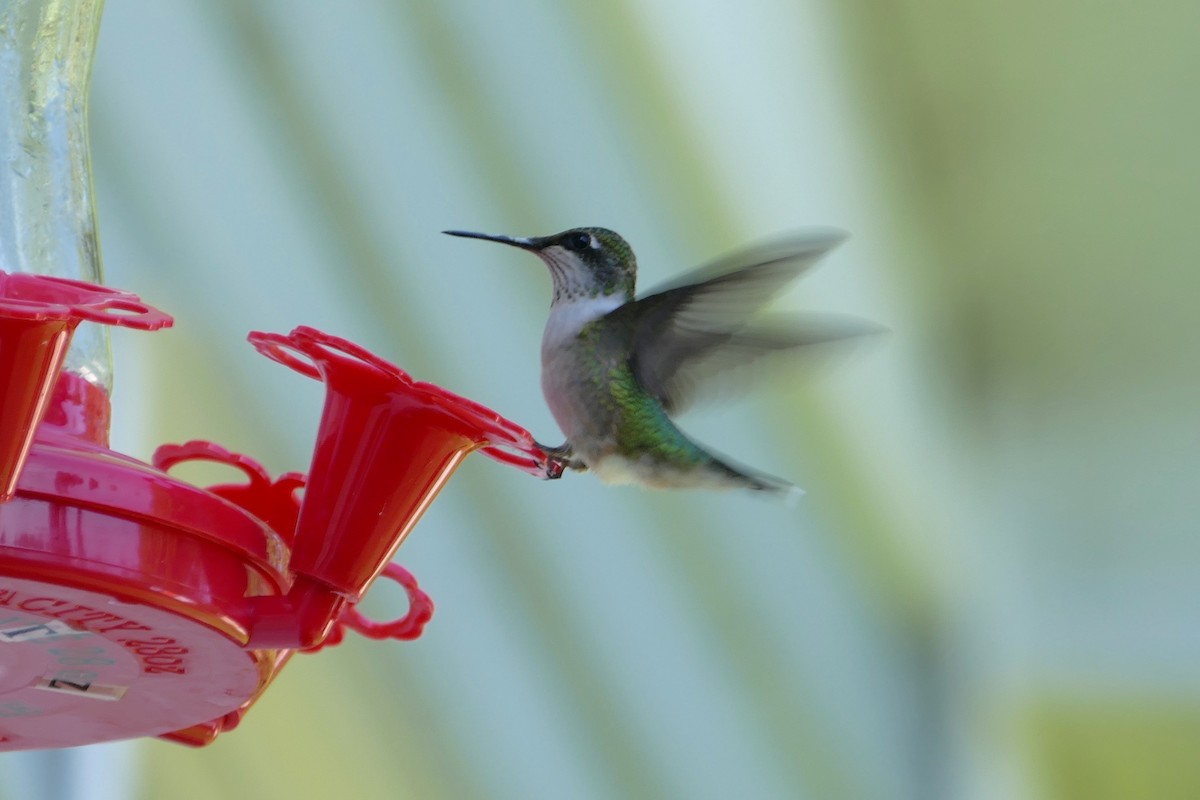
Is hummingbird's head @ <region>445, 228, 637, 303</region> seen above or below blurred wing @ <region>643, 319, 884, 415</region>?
above

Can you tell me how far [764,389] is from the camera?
4.07m

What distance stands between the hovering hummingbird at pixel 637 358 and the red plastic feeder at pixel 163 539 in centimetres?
67

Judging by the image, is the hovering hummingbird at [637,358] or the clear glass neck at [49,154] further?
the hovering hummingbird at [637,358]

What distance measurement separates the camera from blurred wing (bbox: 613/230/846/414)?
2658 mm

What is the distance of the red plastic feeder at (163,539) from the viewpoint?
5.74 feet

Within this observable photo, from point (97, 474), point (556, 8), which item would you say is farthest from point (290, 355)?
point (556, 8)

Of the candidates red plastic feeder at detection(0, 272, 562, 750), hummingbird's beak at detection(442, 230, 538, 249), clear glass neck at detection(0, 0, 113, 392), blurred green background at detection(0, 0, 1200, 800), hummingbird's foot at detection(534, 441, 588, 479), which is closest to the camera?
red plastic feeder at detection(0, 272, 562, 750)

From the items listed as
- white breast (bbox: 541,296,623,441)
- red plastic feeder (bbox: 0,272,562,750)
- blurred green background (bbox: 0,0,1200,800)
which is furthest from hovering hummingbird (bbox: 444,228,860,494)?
blurred green background (bbox: 0,0,1200,800)

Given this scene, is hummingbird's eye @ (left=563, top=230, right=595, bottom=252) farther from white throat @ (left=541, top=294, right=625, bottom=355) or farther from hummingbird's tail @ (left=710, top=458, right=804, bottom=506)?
hummingbird's tail @ (left=710, top=458, right=804, bottom=506)

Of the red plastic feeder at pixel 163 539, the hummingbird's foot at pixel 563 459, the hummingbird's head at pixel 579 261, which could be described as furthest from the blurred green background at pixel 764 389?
the red plastic feeder at pixel 163 539

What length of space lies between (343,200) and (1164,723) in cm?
301

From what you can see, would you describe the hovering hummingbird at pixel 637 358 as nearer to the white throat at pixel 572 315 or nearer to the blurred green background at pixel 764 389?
the white throat at pixel 572 315

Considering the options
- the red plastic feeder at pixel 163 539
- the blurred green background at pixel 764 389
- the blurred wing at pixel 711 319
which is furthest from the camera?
the blurred green background at pixel 764 389

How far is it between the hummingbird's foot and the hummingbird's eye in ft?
1.65
